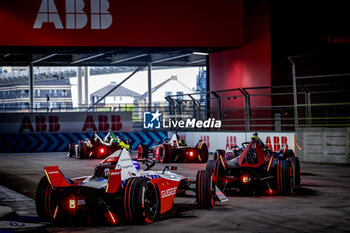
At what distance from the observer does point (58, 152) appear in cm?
3088

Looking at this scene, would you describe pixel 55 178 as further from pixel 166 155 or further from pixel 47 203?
pixel 166 155

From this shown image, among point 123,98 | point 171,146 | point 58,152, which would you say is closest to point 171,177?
point 171,146

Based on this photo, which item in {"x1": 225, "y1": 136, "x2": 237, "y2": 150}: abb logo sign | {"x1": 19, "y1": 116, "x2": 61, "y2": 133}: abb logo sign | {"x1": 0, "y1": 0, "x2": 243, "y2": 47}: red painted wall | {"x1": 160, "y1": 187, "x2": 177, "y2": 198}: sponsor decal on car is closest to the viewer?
→ {"x1": 160, "y1": 187, "x2": 177, "y2": 198}: sponsor decal on car

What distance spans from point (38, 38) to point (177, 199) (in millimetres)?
18046

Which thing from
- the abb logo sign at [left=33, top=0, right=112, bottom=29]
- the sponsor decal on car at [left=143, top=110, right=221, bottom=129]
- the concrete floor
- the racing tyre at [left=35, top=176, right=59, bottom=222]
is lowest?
the concrete floor

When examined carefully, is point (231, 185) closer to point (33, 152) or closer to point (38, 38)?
point (38, 38)

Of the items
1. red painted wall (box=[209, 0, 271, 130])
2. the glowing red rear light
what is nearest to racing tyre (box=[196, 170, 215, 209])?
the glowing red rear light

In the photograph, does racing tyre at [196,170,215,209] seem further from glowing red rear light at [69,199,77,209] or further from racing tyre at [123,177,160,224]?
glowing red rear light at [69,199,77,209]

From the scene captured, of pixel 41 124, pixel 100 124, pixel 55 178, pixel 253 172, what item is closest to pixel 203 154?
pixel 253 172

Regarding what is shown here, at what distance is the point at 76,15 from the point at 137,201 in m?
20.6

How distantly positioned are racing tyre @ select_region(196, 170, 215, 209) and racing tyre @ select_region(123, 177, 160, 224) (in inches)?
59.7

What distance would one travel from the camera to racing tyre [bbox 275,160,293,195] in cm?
1131

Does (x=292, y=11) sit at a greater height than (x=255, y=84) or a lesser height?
greater

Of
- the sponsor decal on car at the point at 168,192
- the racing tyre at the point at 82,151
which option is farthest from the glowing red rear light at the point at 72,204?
the racing tyre at the point at 82,151
